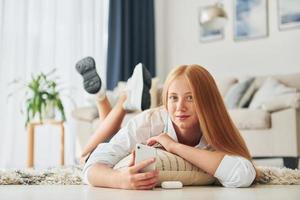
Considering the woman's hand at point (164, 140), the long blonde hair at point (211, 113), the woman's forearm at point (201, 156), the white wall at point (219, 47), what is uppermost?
the white wall at point (219, 47)

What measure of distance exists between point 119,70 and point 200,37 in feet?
3.47

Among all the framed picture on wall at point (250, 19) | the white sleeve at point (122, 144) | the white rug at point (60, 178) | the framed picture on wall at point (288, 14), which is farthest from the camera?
the framed picture on wall at point (250, 19)

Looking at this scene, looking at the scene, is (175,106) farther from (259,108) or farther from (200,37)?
(200,37)

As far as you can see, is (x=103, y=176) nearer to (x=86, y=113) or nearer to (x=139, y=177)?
(x=139, y=177)

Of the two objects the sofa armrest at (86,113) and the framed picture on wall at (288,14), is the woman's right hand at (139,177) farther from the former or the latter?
the framed picture on wall at (288,14)

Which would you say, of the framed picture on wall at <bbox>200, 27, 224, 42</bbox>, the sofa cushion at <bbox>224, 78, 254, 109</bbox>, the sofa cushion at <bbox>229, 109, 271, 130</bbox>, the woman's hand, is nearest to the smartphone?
the woman's hand

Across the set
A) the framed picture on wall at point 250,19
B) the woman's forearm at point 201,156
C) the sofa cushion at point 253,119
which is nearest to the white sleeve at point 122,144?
the woman's forearm at point 201,156

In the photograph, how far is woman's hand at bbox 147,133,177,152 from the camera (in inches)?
73.4

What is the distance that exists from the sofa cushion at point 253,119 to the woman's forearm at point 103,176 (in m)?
2.31

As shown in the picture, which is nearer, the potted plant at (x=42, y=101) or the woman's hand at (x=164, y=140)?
the woman's hand at (x=164, y=140)

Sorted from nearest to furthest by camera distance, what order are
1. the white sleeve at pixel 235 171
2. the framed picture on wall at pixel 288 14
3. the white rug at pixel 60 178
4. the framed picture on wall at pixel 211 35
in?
the white sleeve at pixel 235 171 < the white rug at pixel 60 178 < the framed picture on wall at pixel 288 14 < the framed picture on wall at pixel 211 35

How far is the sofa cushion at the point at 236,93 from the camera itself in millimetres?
4676

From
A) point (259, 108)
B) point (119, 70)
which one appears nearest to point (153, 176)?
point (259, 108)

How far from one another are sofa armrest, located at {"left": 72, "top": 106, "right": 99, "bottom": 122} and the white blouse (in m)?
2.77
